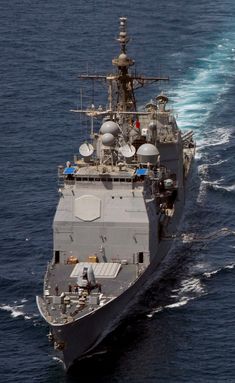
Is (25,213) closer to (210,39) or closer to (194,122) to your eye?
(194,122)

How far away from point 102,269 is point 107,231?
3.57 m

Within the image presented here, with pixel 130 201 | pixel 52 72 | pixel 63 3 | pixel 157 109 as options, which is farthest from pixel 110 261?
pixel 63 3

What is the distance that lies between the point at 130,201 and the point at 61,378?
1807cm

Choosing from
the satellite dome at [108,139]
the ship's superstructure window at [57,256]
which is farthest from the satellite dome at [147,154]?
the ship's superstructure window at [57,256]

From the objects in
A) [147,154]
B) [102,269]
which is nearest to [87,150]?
[147,154]

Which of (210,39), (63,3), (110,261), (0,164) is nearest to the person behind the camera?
(110,261)

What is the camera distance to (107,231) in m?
106

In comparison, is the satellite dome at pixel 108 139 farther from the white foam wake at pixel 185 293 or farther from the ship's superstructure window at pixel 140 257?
the white foam wake at pixel 185 293

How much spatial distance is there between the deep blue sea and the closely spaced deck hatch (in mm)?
3571

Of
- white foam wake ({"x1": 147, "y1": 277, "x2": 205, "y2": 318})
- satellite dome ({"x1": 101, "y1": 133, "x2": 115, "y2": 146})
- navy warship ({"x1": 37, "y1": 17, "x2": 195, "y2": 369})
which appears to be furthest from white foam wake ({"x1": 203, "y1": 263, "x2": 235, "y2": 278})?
satellite dome ({"x1": 101, "y1": 133, "x2": 115, "y2": 146})

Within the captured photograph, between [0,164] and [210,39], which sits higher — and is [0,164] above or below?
below

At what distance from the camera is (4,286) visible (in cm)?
10594

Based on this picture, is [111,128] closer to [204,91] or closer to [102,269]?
[102,269]

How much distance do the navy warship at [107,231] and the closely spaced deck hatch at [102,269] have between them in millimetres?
73
